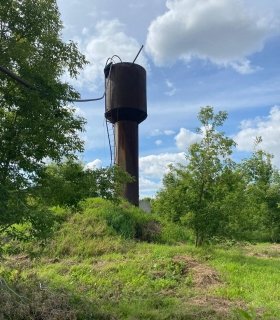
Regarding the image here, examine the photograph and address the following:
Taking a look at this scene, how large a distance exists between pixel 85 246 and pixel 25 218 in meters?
5.96

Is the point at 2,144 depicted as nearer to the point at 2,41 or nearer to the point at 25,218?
the point at 25,218

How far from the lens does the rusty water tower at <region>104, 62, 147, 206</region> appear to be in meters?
16.1

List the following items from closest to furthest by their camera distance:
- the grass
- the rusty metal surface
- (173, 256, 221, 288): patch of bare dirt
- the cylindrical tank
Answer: the grass
(173, 256, 221, 288): patch of bare dirt
the cylindrical tank
the rusty metal surface

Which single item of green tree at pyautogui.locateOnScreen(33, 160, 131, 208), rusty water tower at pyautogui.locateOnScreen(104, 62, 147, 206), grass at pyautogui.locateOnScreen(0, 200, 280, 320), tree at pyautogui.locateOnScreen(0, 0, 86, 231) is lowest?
grass at pyautogui.locateOnScreen(0, 200, 280, 320)

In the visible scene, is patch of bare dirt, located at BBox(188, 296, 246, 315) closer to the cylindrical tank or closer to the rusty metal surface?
the rusty metal surface

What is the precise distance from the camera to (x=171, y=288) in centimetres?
891

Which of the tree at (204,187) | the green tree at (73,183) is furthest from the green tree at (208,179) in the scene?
the green tree at (73,183)

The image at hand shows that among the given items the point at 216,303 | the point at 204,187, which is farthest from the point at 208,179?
the point at 216,303

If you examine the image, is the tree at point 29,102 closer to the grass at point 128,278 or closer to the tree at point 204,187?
the grass at point 128,278

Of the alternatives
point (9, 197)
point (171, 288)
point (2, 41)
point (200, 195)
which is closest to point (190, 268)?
point (171, 288)

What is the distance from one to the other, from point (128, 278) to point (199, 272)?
5.27 feet

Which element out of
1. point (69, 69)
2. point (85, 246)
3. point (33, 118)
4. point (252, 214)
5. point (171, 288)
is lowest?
point (171, 288)

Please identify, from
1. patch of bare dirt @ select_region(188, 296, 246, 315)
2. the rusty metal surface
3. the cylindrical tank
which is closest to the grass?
patch of bare dirt @ select_region(188, 296, 246, 315)

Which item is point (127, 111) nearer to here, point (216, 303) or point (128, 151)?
point (128, 151)
